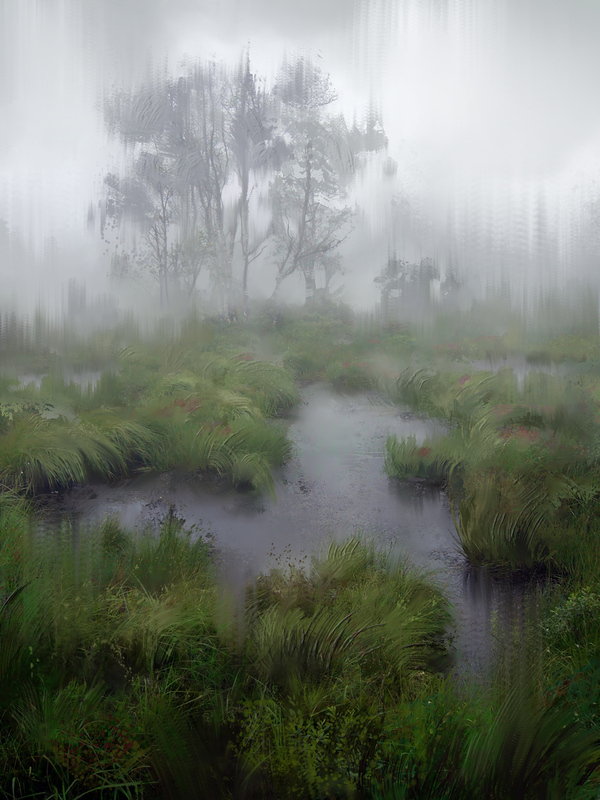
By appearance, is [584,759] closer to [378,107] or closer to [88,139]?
[378,107]

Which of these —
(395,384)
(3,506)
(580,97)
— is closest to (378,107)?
(580,97)

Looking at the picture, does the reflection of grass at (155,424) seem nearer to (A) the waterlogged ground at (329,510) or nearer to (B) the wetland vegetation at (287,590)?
(B) the wetland vegetation at (287,590)

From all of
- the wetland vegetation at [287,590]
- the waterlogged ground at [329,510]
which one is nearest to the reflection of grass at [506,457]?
the wetland vegetation at [287,590]

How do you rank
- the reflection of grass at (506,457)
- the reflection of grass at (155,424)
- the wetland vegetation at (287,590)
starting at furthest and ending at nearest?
the reflection of grass at (155,424)
the reflection of grass at (506,457)
the wetland vegetation at (287,590)

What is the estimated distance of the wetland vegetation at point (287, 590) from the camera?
1.61 m

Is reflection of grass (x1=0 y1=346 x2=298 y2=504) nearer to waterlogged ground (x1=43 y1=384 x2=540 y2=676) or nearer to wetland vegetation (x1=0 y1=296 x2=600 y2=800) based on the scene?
wetland vegetation (x1=0 y1=296 x2=600 y2=800)

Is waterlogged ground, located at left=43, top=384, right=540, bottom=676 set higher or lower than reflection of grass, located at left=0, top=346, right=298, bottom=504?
lower

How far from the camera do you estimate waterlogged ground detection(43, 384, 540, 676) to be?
9.25 ft

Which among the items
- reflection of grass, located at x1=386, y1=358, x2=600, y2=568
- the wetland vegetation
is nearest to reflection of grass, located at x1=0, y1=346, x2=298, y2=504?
the wetland vegetation

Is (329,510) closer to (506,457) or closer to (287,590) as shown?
(287,590)

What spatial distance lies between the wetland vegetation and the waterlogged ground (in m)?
0.10

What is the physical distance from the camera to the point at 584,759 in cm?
156

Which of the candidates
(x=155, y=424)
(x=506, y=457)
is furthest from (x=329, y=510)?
(x=155, y=424)

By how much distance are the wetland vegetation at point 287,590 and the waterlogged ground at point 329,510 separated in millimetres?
103
